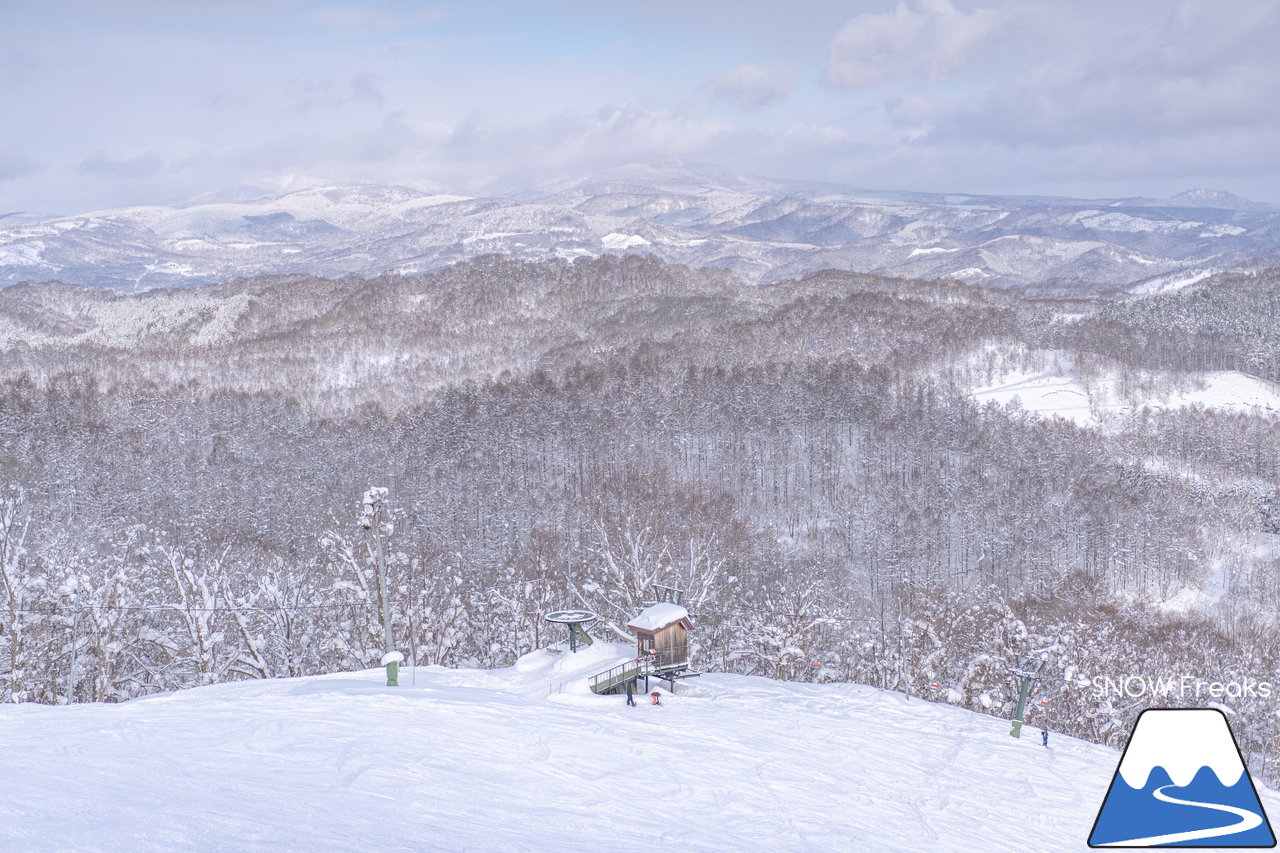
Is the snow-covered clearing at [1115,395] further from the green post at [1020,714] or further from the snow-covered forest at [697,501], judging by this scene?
the green post at [1020,714]

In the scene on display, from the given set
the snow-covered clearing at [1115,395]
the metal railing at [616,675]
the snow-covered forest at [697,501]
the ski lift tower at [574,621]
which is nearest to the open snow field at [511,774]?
the metal railing at [616,675]

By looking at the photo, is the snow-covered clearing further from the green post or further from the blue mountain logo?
the blue mountain logo

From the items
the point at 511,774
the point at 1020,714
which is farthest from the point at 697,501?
the point at 511,774

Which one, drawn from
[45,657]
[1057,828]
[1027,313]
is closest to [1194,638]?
[1057,828]

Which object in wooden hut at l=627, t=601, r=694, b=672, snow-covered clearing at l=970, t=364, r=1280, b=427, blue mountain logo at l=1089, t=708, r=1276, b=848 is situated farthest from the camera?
snow-covered clearing at l=970, t=364, r=1280, b=427

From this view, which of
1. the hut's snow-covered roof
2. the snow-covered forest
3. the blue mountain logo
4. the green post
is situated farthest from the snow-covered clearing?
the blue mountain logo

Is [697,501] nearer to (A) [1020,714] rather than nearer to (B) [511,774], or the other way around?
(A) [1020,714]

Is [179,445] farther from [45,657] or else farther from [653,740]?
[653,740]
